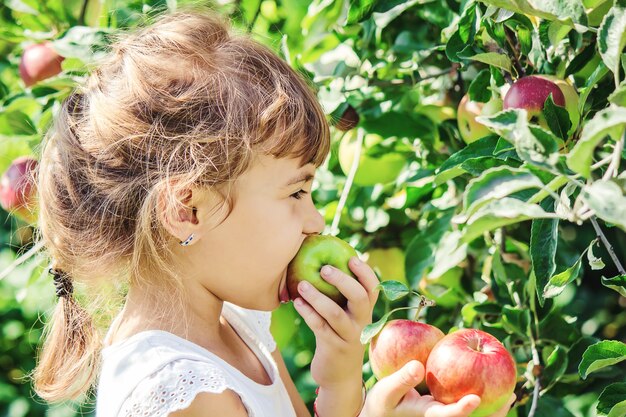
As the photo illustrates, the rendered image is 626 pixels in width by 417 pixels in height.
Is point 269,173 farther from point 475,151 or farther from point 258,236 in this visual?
point 475,151

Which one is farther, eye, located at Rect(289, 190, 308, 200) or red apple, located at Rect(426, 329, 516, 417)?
eye, located at Rect(289, 190, 308, 200)

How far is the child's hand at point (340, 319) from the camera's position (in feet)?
4.06

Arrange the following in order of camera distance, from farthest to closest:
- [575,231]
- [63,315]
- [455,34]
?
[575,231]
[63,315]
[455,34]

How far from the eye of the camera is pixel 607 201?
2.44 ft

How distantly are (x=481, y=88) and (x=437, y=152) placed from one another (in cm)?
28

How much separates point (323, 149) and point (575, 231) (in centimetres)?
63

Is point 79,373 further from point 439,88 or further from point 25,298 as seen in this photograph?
point 439,88

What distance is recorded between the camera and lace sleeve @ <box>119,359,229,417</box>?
1150 millimetres

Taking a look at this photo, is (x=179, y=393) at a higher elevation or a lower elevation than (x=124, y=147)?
lower

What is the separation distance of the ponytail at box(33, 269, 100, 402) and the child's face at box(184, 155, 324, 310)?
0.31m

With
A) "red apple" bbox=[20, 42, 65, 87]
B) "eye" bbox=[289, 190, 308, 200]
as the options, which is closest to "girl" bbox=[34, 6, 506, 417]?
"eye" bbox=[289, 190, 308, 200]

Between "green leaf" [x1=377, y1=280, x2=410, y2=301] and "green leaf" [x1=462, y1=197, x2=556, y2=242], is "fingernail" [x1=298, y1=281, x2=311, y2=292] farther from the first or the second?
"green leaf" [x1=462, y1=197, x2=556, y2=242]

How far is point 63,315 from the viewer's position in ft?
4.83

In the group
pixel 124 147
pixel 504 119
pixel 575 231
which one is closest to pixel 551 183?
pixel 504 119
